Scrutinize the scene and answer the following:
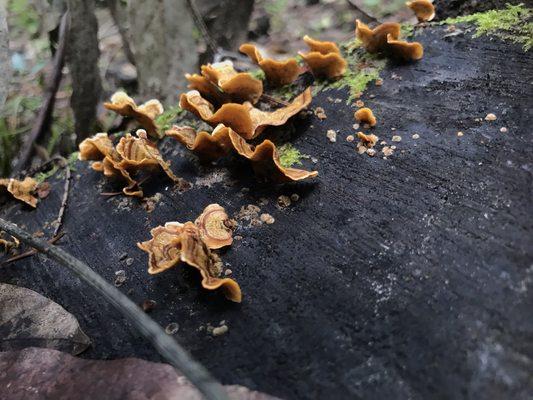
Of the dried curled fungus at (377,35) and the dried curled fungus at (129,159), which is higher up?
the dried curled fungus at (377,35)

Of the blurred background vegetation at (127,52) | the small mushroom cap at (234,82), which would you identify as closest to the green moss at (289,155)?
the small mushroom cap at (234,82)

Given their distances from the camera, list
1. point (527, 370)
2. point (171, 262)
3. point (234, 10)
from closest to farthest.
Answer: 1. point (527, 370)
2. point (171, 262)
3. point (234, 10)

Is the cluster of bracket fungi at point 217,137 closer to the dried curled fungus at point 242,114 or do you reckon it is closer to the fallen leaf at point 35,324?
the dried curled fungus at point 242,114

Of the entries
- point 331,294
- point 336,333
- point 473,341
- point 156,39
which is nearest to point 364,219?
point 331,294

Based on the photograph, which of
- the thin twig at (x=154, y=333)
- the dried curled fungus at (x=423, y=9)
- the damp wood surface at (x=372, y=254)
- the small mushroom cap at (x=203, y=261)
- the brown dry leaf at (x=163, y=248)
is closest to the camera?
the thin twig at (x=154, y=333)

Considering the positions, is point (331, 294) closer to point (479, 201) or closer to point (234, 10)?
point (479, 201)

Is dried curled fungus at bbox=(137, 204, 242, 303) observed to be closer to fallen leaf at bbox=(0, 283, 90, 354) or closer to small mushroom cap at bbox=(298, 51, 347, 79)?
fallen leaf at bbox=(0, 283, 90, 354)

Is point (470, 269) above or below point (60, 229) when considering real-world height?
above
